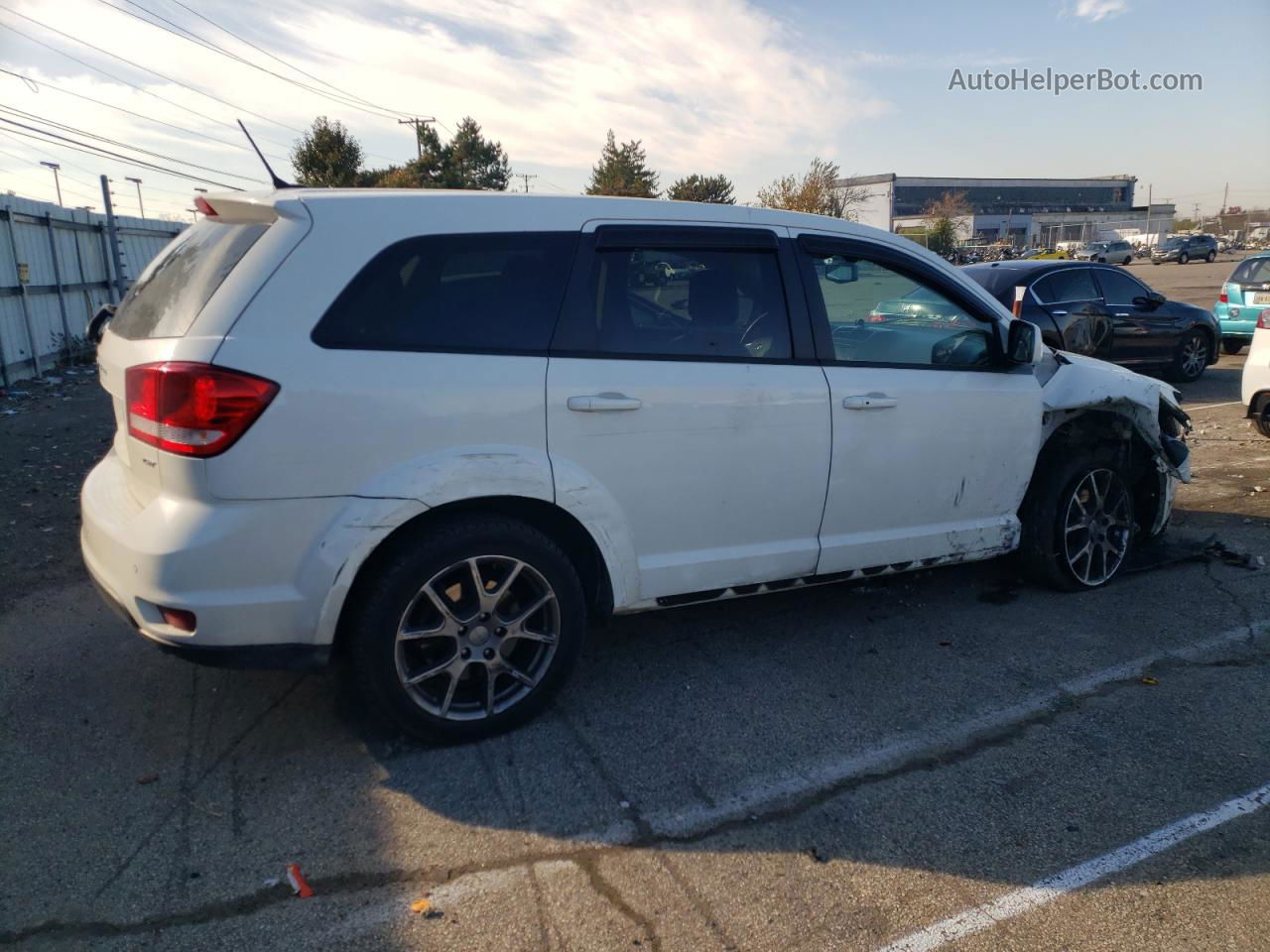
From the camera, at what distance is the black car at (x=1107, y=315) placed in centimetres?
1066

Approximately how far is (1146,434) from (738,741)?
3.31 metres

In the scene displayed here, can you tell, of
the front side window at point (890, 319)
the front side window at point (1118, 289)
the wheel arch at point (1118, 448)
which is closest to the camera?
the front side window at point (890, 319)

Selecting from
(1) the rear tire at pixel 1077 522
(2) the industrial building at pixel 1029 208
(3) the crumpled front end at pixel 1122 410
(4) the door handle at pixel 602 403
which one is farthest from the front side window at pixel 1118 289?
(2) the industrial building at pixel 1029 208

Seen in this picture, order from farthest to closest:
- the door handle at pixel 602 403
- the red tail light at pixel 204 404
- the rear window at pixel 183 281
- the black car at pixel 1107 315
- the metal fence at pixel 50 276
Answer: the metal fence at pixel 50 276, the black car at pixel 1107 315, the door handle at pixel 602 403, the rear window at pixel 183 281, the red tail light at pixel 204 404

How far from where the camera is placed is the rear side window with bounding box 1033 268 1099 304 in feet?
35.1

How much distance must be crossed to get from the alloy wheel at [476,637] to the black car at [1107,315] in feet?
→ 28.2

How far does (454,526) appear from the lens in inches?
131

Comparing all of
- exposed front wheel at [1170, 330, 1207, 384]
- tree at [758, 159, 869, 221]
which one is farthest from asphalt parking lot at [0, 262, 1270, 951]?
tree at [758, 159, 869, 221]

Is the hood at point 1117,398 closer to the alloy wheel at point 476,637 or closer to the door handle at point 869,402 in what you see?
the door handle at point 869,402

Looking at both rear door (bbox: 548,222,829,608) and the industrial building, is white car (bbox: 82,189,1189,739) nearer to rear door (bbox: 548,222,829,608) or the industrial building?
rear door (bbox: 548,222,829,608)

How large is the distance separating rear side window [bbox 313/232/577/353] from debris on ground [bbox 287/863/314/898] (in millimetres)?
1665

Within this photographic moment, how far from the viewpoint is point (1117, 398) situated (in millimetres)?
5023

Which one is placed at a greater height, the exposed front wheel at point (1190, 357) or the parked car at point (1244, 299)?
the parked car at point (1244, 299)

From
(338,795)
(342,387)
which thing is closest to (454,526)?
(342,387)
